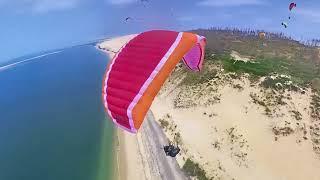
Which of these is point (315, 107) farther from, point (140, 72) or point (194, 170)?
point (140, 72)

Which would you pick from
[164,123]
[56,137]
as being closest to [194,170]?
[164,123]

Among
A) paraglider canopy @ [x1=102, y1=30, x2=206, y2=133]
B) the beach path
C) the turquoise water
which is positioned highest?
paraglider canopy @ [x1=102, y1=30, x2=206, y2=133]

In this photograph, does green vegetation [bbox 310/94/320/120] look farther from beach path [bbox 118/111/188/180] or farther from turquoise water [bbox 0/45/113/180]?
turquoise water [bbox 0/45/113/180]

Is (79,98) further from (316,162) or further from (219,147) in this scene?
(316,162)

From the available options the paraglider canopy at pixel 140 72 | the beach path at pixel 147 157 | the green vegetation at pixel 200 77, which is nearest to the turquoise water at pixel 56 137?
the beach path at pixel 147 157

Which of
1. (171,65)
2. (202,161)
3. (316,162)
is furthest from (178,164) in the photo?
(171,65)

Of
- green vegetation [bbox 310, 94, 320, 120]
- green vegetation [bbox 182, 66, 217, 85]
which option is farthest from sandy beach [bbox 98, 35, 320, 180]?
green vegetation [bbox 182, 66, 217, 85]
